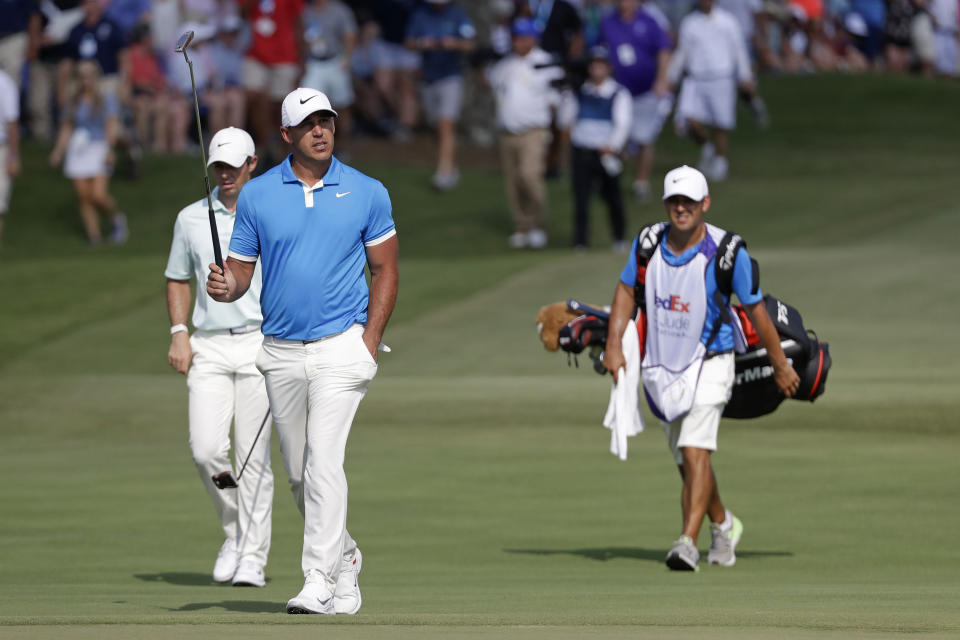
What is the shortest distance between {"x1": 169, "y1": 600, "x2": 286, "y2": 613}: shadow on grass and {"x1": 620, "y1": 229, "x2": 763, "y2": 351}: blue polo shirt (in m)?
2.61

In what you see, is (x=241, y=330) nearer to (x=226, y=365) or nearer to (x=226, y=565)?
(x=226, y=365)

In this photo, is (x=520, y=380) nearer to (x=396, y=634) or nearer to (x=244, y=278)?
(x=244, y=278)

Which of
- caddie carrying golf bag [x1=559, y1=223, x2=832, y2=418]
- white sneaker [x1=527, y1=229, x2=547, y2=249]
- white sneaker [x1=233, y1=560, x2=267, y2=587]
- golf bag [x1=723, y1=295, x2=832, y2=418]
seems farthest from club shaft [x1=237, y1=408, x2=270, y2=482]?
white sneaker [x1=527, y1=229, x2=547, y2=249]

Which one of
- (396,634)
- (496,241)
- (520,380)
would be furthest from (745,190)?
(396,634)

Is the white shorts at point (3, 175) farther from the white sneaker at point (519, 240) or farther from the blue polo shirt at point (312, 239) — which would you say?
the blue polo shirt at point (312, 239)

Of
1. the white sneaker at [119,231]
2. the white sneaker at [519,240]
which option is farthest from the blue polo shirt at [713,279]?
the white sneaker at [119,231]

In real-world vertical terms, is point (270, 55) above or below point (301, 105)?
below

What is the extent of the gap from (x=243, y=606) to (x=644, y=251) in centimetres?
296

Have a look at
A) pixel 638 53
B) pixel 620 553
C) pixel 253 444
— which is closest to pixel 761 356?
pixel 620 553

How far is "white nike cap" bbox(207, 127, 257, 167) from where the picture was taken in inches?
360

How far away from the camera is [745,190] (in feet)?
86.1

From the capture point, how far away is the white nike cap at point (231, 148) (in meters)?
9.13

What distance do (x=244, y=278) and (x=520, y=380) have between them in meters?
8.15

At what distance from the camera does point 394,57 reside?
97.3ft
